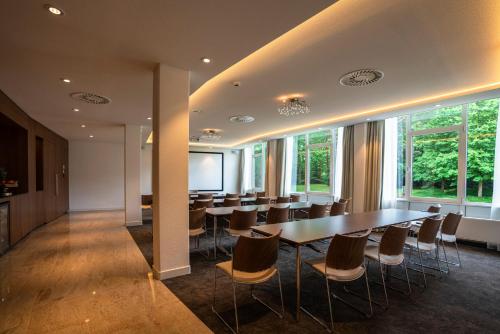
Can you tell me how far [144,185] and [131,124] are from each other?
457 cm

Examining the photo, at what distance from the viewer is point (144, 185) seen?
10594mm

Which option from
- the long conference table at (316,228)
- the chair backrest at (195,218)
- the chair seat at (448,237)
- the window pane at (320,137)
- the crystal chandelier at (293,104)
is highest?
the crystal chandelier at (293,104)

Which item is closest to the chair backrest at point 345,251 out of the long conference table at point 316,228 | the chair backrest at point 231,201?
the long conference table at point 316,228

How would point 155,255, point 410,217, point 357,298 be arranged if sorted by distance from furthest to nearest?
point 410,217 < point 155,255 < point 357,298

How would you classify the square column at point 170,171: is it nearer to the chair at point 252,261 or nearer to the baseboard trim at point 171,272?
the baseboard trim at point 171,272

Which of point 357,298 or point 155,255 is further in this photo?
point 155,255

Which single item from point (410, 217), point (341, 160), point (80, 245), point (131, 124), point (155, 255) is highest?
point (131, 124)

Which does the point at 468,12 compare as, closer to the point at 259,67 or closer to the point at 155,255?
the point at 259,67

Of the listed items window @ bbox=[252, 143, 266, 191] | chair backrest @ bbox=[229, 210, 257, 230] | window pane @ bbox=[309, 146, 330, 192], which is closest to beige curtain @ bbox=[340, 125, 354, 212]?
window pane @ bbox=[309, 146, 330, 192]

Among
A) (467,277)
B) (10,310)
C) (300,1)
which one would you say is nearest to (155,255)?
(10,310)

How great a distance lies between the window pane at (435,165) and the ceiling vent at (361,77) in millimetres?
2849

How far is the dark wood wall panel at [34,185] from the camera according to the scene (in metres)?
4.73

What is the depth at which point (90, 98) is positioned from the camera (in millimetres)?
4332

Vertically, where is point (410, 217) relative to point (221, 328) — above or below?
above
